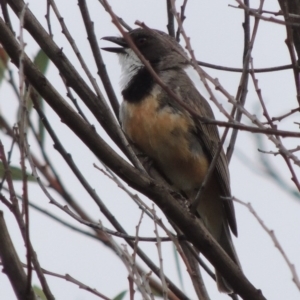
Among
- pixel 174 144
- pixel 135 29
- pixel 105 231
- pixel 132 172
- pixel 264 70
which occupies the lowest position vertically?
pixel 105 231

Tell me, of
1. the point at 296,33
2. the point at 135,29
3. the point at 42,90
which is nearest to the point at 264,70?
the point at 296,33

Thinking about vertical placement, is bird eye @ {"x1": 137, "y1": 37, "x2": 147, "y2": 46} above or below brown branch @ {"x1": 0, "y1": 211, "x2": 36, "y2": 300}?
above

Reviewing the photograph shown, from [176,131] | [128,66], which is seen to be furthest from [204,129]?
[128,66]

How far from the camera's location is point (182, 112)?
5387mm

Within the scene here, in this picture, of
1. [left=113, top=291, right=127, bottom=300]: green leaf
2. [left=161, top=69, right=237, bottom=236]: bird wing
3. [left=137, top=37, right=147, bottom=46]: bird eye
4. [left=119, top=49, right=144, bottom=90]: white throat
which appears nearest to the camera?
[left=113, top=291, right=127, bottom=300]: green leaf

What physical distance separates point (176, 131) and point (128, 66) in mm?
941

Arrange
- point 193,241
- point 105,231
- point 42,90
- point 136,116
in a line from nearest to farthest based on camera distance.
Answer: point 42,90 < point 105,231 < point 193,241 < point 136,116

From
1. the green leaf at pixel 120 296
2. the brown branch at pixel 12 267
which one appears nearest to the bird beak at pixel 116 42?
the green leaf at pixel 120 296

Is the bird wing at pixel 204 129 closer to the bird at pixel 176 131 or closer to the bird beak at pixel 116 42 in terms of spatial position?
the bird at pixel 176 131

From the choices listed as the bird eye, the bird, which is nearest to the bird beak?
the bird

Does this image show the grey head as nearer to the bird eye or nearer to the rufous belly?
the bird eye

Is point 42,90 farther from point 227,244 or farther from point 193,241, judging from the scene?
point 227,244

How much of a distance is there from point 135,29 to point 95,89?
256 centimetres

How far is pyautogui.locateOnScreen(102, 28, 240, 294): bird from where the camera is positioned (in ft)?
17.4
